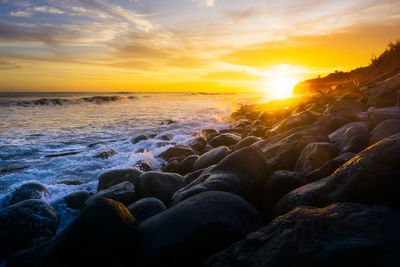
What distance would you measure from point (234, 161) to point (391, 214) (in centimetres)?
213

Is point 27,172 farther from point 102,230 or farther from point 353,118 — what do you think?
point 353,118

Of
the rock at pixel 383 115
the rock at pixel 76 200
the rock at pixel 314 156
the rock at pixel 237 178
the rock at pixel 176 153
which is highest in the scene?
the rock at pixel 383 115

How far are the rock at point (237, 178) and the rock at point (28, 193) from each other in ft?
10.3

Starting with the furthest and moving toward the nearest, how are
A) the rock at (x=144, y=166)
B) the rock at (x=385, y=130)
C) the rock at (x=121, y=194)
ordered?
the rock at (x=144, y=166)
the rock at (x=121, y=194)
the rock at (x=385, y=130)

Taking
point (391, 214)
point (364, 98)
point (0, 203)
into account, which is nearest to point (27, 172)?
point (0, 203)

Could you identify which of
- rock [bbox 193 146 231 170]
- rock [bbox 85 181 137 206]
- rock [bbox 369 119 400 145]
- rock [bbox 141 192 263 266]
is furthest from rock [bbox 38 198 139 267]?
rock [bbox 369 119 400 145]

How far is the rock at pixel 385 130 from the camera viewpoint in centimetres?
350

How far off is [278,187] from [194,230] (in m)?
1.55

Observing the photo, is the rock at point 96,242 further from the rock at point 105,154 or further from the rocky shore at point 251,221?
the rock at point 105,154

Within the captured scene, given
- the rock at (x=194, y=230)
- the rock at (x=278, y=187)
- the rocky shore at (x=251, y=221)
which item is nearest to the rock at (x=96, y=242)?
the rocky shore at (x=251, y=221)

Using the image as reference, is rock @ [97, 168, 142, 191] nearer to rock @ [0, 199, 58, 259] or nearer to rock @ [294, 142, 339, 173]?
rock @ [0, 199, 58, 259]

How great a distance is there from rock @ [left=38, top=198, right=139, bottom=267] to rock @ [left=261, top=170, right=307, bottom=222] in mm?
1738

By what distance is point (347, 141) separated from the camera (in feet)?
12.6

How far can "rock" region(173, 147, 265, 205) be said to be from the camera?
307 centimetres
